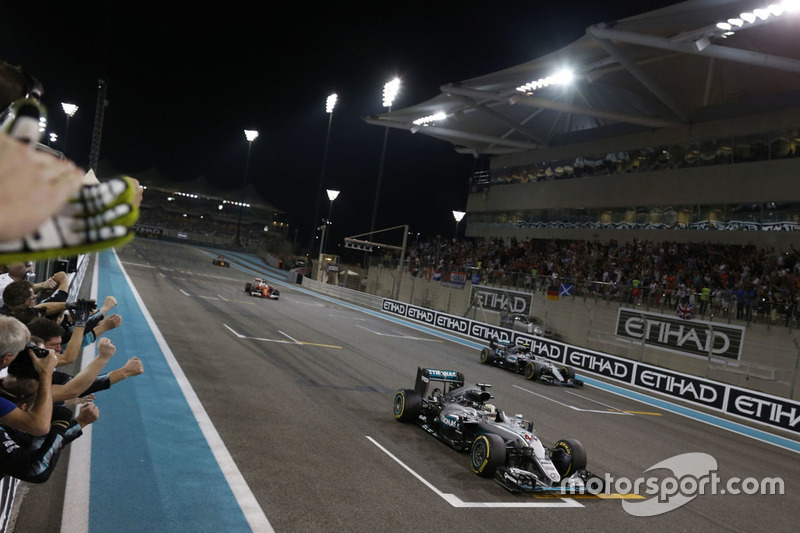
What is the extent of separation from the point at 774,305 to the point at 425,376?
47.1 ft

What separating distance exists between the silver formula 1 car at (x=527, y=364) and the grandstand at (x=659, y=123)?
12.6 meters

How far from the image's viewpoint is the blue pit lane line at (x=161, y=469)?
5270mm

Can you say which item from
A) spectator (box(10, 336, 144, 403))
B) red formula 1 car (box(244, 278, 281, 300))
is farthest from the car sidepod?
spectator (box(10, 336, 144, 403))

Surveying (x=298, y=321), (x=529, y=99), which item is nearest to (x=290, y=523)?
(x=298, y=321)

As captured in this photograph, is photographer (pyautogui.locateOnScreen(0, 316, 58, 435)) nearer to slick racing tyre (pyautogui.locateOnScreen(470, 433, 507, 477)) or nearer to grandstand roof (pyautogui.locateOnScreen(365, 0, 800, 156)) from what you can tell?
slick racing tyre (pyautogui.locateOnScreen(470, 433, 507, 477))

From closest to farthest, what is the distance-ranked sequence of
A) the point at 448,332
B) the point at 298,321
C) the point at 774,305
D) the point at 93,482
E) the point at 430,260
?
the point at 93,482, the point at 774,305, the point at 298,321, the point at 448,332, the point at 430,260

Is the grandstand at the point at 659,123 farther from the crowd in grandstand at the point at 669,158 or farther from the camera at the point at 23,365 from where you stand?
the camera at the point at 23,365

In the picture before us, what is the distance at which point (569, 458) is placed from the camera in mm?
8164

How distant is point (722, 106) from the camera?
1227 inches

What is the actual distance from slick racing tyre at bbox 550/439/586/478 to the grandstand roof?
16.9 metres

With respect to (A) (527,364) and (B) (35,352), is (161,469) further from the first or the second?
(A) (527,364)

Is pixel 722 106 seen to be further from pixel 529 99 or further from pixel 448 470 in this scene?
pixel 448 470

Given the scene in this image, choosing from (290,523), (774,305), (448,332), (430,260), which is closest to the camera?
(290,523)

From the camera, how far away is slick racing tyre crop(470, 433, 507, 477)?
7.74 m
